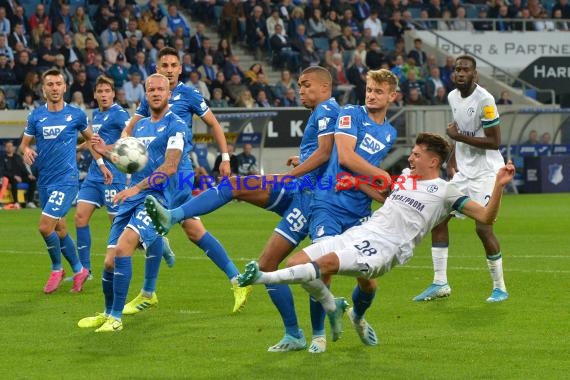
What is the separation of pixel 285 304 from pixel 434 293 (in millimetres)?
3218

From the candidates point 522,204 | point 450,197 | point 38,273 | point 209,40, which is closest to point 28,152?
point 38,273

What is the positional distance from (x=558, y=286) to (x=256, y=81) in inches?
753

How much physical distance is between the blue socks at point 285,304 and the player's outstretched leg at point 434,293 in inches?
119

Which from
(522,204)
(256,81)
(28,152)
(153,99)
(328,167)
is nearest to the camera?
(328,167)

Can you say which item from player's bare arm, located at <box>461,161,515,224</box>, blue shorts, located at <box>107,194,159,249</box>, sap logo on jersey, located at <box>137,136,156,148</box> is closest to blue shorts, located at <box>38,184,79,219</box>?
blue shorts, located at <box>107,194,159,249</box>

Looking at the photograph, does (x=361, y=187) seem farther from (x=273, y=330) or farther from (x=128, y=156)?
(x=128, y=156)

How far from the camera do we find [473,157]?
1227 cm

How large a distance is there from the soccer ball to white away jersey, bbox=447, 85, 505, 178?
390 centimetres

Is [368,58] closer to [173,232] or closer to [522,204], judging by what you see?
[522,204]

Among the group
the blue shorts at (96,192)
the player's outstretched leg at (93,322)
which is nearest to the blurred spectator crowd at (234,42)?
the blue shorts at (96,192)

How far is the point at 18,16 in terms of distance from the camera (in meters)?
29.1

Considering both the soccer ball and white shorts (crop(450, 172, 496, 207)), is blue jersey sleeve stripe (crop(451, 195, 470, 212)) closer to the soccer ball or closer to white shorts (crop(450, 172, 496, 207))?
the soccer ball

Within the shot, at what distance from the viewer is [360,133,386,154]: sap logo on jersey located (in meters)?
9.14

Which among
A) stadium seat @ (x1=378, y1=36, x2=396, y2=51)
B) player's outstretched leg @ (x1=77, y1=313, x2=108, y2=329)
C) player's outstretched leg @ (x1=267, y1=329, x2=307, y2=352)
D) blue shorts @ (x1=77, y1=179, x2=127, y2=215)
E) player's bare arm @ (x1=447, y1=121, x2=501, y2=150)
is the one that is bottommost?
stadium seat @ (x1=378, y1=36, x2=396, y2=51)
